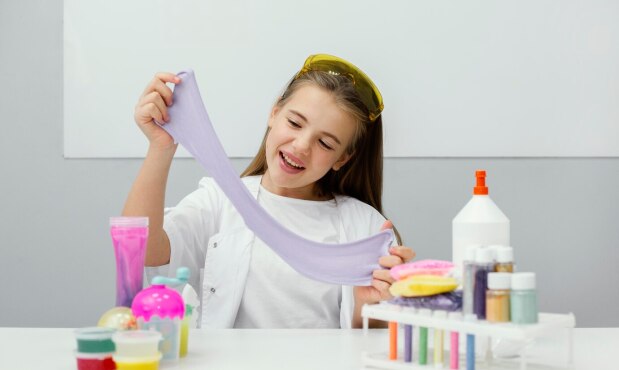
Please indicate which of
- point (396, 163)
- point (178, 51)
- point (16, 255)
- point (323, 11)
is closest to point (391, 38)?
point (323, 11)

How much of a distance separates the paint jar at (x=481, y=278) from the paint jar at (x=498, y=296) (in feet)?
0.04

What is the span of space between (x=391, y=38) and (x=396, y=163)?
1.15 feet

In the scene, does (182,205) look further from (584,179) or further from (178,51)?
(584,179)

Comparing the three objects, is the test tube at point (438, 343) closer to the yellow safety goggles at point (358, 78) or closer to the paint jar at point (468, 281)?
the paint jar at point (468, 281)

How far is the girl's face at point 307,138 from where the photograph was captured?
4.35ft

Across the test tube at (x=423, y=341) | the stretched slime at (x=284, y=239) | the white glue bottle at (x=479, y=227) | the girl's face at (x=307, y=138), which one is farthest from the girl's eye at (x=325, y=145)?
the test tube at (x=423, y=341)

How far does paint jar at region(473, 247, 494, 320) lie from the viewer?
2.31 ft

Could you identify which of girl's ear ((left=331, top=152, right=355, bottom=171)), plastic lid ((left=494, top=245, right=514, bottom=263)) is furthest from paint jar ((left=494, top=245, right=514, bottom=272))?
girl's ear ((left=331, top=152, right=355, bottom=171))

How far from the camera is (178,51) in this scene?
203 centimetres

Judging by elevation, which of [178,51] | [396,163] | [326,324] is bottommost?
[326,324]

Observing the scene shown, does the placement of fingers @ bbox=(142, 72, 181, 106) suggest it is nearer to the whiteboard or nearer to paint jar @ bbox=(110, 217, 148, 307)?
paint jar @ bbox=(110, 217, 148, 307)

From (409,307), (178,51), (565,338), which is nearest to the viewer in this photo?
(409,307)

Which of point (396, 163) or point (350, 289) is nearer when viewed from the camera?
point (350, 289)

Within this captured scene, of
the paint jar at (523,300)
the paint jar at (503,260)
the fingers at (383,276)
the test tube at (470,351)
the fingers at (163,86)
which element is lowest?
the test tube at (470,351)
